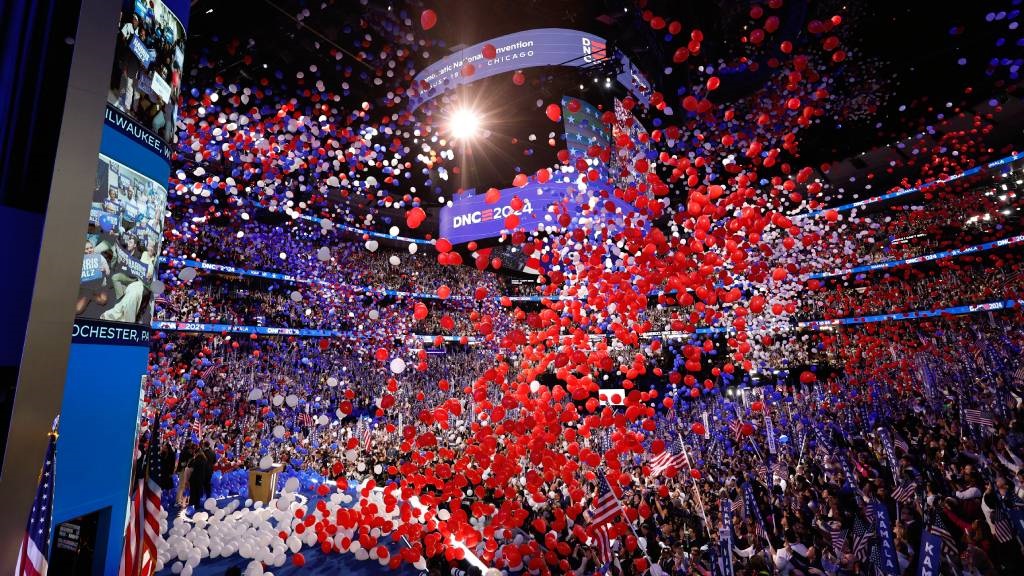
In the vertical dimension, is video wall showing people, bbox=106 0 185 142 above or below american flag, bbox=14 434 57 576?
above

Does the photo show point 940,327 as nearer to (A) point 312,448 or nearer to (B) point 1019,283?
(B) point 1019,283

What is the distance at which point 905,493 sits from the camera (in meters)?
6.05

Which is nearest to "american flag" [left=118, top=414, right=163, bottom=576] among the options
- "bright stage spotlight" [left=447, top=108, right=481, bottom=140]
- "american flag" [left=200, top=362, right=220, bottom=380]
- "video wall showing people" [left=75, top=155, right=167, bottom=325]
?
"video wall showing people" [left=75, top=155, right=167, bottom=325]

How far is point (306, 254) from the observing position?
25.5 m

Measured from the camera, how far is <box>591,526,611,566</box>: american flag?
594 centimetres

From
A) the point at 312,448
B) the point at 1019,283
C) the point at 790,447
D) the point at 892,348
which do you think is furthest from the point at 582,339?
the point at 1019,283

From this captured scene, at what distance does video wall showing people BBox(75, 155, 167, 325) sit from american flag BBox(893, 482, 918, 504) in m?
8.13

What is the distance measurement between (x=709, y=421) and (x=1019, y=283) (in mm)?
13545

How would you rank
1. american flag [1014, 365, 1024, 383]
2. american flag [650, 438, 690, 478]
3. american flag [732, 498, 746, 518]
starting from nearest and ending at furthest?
american flag [732, 498, 746, 518] → american flag [650, 438, 690, 478] → american flag [1014, 365, 1024, 383]

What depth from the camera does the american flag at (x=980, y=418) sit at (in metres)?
7.16

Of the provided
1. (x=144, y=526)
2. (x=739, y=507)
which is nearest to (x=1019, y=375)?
(x=739, y=507)

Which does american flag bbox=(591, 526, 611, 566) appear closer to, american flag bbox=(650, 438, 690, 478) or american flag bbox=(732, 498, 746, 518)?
american flag bbox=(732, 498, 746, 518)

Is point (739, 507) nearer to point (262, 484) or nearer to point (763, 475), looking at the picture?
point (763, 475)

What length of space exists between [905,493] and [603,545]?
373 cm
